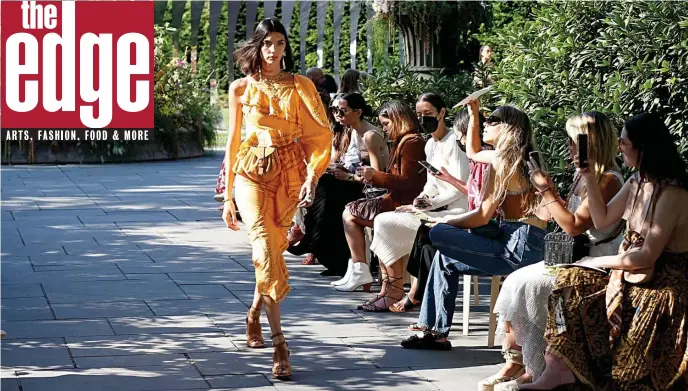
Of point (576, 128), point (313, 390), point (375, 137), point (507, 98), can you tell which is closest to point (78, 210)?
point (375, 137)

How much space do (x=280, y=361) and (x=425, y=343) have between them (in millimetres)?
975

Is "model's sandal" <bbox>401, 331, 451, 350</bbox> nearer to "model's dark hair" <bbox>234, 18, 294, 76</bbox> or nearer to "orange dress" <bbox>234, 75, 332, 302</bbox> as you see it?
"orange dress" <bbox>234, 75, 332, 302</bbox>

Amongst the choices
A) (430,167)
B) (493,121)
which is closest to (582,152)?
(493,121)

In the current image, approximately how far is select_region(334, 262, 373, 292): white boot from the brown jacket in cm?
60

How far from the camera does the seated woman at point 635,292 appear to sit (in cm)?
468

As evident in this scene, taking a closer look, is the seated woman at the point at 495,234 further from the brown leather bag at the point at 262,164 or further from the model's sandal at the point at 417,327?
the brown leather bag at the point at 262,164

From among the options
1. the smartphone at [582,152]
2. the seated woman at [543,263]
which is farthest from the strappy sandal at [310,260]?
the smartphone at [582,152]

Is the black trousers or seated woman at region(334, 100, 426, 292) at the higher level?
seated woman at region(334, 100, 426, 292)

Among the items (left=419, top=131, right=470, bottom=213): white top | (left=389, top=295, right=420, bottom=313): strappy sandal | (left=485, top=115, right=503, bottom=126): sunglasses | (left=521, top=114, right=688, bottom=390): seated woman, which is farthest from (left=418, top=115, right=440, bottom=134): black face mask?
(left=521, top=114, right=688, bottom=390): seated woman

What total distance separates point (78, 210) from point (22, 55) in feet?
25.0

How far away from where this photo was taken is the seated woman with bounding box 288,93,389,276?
320 inches

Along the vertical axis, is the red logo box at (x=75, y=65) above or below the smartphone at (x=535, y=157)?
above

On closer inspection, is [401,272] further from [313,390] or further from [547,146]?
[313,390]

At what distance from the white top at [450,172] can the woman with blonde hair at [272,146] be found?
1388 millimetres
